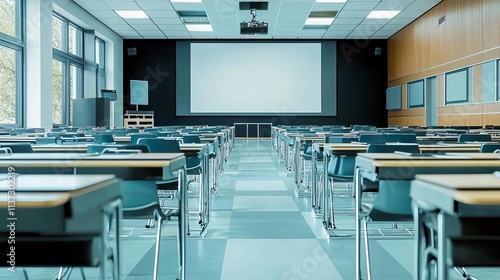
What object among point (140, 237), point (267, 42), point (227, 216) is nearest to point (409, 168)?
point (140, 237)

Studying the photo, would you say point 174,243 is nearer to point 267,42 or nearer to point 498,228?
point 498,228

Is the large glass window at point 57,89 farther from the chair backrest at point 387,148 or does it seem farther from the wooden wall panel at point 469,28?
the chair backrest at point 387,148

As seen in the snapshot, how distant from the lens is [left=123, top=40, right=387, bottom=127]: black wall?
57.8 ft

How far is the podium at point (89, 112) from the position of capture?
456 inches

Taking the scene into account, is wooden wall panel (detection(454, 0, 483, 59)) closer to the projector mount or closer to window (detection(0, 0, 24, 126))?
the projector mount

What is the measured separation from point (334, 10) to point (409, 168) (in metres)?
12.1

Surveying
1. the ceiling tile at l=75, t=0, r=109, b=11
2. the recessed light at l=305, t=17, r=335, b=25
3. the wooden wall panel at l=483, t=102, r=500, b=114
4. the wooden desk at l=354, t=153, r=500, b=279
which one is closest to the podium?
the ceiling tile at l=75, t=0, r=109, b=11

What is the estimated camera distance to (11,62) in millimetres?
9734

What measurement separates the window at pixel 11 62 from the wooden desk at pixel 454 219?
31.2 ft

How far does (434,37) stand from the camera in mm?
12898

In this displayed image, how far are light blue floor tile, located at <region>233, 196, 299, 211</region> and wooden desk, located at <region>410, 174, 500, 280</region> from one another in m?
3.15

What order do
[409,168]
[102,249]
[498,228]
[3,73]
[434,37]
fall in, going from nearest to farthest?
1. [102,249]
2. [498,228]
3. [409,168]
4. [3,73]
5. [434,37]

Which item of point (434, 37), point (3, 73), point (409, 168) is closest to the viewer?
point (409, 168)

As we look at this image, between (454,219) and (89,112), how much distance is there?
1138cm
